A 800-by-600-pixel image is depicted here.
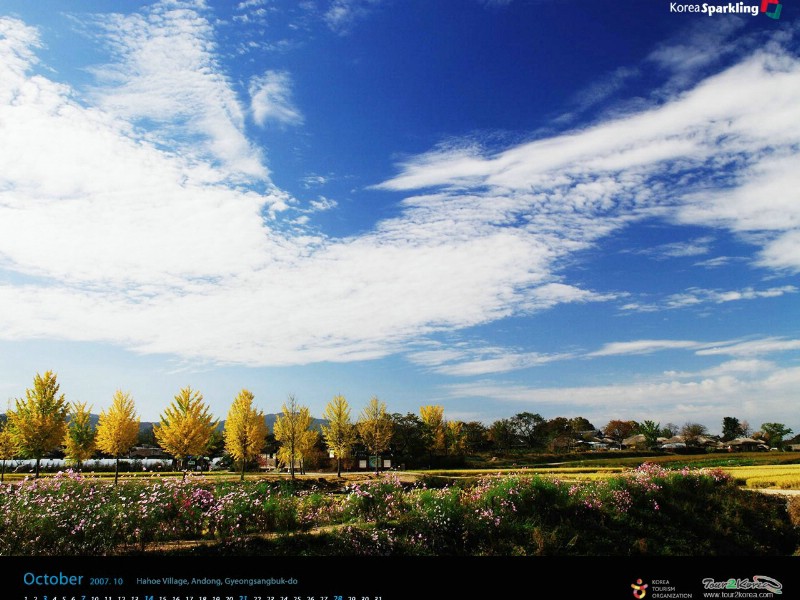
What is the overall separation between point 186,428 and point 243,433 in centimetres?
619

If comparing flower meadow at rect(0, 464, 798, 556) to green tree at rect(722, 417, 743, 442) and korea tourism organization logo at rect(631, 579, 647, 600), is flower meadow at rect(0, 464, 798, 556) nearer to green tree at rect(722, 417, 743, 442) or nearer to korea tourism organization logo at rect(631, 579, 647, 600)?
korea tourism organization logo at rect(631, 579, 647, 600)

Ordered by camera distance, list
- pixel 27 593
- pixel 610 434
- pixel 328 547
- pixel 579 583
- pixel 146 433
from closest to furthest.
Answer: pixel 27 593
pixel 579 583
pixel 328 547
pixel 146 433
pixel 610 434

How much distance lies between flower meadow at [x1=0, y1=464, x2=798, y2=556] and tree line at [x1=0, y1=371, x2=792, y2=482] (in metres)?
27.4

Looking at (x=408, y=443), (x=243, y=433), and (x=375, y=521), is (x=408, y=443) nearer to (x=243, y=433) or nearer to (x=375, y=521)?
(x=243, y=433)

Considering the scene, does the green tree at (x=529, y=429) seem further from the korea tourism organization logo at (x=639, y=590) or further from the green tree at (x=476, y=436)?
the korea tourism organization logo at (x=639, y=590)

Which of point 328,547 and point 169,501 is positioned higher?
point 169,501

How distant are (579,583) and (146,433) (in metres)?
112

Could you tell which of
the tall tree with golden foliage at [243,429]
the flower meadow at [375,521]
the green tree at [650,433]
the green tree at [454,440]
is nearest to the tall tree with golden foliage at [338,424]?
the tall tree with golden foliage at [243,429]

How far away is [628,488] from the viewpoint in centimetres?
1820

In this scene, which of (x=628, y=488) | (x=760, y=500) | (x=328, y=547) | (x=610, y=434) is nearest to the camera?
(x=328, y=547)

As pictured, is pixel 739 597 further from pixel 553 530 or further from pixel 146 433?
pixel 146 433

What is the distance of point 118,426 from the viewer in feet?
140

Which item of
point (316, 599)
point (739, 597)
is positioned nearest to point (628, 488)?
point (739, 597)

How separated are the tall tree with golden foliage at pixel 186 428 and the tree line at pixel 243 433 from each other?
71 millimetres
